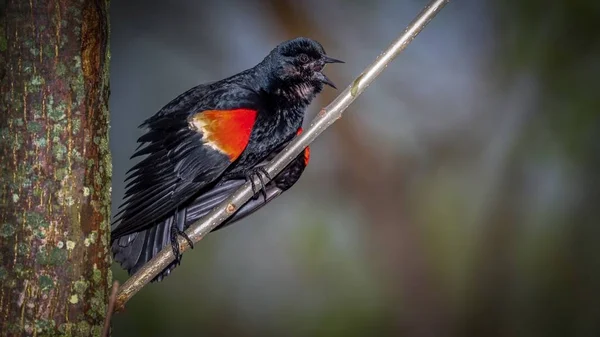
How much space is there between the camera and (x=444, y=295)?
5.26 meters

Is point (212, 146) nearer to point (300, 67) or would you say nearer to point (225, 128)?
point (225, 128)

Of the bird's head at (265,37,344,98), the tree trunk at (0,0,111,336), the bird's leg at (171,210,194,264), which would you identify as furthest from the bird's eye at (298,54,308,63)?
the tree trunk at (0,0,111,336)

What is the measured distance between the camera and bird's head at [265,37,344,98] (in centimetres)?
289

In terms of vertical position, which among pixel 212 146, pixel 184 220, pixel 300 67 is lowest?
pixel 184 220

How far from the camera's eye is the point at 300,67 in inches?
114

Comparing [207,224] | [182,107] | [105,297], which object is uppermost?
[182,107]

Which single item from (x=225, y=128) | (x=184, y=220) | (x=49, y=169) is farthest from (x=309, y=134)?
(x=184, y=220)

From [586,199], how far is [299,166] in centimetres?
337

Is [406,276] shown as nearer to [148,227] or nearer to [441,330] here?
[441,330]

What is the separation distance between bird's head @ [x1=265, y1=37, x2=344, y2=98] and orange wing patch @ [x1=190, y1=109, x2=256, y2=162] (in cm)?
44

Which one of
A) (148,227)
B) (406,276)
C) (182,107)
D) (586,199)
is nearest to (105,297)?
(148,227)

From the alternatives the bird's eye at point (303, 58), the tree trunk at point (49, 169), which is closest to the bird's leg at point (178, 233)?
the tree trunk at point (49, 169)

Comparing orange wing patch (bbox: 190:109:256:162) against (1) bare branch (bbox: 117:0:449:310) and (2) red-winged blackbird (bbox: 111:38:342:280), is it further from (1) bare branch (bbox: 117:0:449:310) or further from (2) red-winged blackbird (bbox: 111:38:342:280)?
(1) bare branch (bbox: 117:0:449:310)

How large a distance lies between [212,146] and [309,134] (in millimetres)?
622
